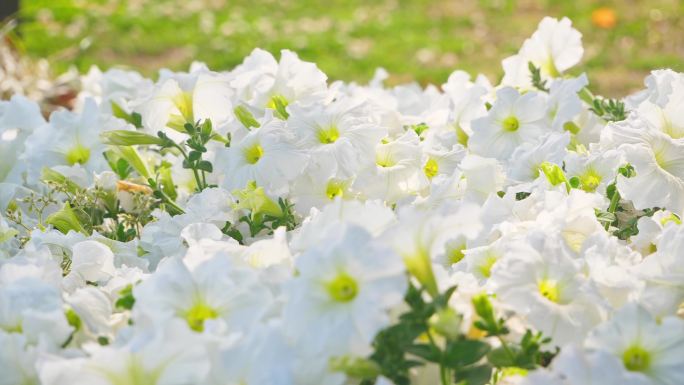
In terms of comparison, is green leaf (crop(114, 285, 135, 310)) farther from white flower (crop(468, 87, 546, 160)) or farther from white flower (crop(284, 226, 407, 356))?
white flower (crop(468, 87, 546, 160))

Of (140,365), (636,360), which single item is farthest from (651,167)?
(140,365)

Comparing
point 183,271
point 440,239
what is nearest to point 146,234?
point 183,271

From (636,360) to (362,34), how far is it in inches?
283

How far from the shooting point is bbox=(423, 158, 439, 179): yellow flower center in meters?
1.77

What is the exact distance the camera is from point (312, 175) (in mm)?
1644

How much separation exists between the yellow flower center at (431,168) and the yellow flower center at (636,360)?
0.67 m

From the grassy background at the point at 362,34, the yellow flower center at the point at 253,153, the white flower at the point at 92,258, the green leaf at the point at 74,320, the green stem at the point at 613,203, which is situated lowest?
the grassy background at the point at 362,34

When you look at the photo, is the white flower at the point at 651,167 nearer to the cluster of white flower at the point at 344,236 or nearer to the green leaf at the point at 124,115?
the cluster of white flower at the point at 344,236

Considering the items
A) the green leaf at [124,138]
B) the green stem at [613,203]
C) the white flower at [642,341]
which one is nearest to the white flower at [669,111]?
the green stem at [613,203]

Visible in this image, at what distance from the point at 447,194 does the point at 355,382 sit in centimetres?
51

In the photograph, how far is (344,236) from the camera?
1.14 m

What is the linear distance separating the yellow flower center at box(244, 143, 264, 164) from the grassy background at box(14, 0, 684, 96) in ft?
17.0

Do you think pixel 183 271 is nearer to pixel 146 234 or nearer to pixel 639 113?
pixel 146 234

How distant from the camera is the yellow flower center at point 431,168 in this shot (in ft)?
5.82
